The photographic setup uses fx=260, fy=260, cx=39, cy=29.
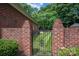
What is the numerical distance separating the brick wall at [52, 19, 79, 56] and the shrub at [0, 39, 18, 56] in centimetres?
252

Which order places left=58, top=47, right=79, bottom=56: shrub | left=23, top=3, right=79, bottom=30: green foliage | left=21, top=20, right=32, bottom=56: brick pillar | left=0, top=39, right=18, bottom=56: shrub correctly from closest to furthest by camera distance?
left=58, top=47, right=79, bottom=56: shrub → left=0, top=39, right=18, bottom=56: shrub → left=21, top=20, right=32, bottom=56: brick pillar → left=23, top=3, right=79, bottom=30: green foliage

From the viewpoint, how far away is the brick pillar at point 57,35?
16.2 meters

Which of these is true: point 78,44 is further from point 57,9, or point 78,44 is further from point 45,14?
point 45,14

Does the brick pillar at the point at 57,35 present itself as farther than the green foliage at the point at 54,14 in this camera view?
No

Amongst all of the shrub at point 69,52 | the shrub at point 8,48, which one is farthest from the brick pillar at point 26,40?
the shrub at point 69,52

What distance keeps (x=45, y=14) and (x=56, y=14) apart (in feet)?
15.5

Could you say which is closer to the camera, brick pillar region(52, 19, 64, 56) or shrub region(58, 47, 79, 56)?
shrub region(58, 47, 79, 56)

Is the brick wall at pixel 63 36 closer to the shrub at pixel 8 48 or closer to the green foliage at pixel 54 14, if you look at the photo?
the shrub at pixel 8 48

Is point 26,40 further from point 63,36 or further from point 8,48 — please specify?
point 63,36

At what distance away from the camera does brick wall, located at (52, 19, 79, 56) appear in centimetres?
1620

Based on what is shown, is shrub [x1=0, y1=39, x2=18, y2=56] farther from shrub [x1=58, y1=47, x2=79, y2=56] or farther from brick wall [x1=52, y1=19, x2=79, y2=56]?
shrub [x1=58, y1=47, x2=79, y2=56]

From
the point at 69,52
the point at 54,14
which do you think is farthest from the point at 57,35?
the point at 54,14

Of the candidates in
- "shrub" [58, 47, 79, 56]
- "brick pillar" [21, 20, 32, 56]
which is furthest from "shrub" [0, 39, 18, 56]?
"shrub" [58, 47, 79, 56]

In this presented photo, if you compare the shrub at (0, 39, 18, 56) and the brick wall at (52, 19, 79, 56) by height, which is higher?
the brick wall at (52, 19, 79, 56)
